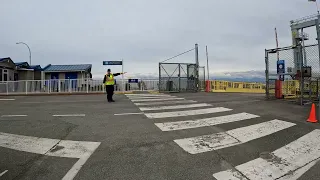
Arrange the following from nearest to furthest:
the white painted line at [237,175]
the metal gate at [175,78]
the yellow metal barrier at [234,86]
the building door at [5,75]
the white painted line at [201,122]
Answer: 1. the white painted line at [237,175]
2. the white painted line at [201,122]
3. the metal gate at [175,78]
4. the yellow metal barrier at [234,86]
5. the building door at [5,75]

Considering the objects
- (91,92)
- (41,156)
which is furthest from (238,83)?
(41,156)

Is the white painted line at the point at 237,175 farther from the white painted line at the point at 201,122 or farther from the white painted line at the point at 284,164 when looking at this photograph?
the white painted line at the point at 201,122

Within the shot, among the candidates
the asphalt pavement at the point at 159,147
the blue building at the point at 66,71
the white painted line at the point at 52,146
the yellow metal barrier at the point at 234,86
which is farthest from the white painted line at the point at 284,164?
the blue building at the point at 66,71

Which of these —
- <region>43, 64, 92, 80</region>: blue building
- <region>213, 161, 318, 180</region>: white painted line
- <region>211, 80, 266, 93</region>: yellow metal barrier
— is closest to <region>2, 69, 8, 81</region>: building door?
<region>43, 64, 92, 80</region>: blue building

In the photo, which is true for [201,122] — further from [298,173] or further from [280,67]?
[280,67]

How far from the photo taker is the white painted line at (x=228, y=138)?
5.12m

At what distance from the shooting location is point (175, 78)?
19219mm

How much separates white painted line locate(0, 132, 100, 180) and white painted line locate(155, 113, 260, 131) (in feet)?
7.05

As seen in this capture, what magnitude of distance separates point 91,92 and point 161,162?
15.8 metres

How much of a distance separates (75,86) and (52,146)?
1504 cm

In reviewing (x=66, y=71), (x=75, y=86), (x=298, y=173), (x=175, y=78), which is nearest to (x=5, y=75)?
(x=66, y=71)

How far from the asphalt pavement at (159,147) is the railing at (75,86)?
11.4m

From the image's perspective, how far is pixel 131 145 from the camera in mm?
5176

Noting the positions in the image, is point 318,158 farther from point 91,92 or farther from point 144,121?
point 91,92
